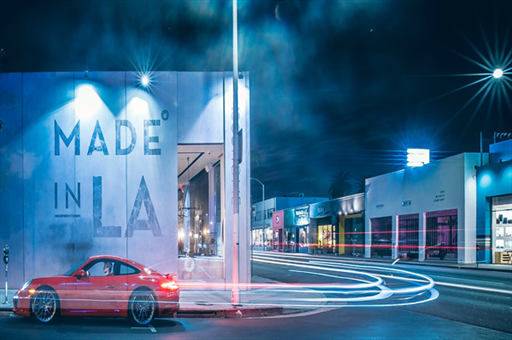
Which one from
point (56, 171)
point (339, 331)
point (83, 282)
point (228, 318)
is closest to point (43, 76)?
point (56, 171)

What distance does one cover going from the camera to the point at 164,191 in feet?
56.5

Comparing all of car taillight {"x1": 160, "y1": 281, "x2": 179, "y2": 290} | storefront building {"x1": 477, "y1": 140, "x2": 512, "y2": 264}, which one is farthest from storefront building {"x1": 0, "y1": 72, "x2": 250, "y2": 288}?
storefront building {"x1": 477, "y1": 140, "x2": 512, "y2": 264}

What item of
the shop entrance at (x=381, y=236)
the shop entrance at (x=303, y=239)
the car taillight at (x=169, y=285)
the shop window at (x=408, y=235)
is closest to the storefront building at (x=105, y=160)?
the car taillight at (x=169, y=285)

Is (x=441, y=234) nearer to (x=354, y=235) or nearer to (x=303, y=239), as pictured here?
(x=354, y=235)

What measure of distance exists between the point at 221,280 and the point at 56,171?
292 inches

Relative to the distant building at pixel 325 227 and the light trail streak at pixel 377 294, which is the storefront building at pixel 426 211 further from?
the light trail streak at pixel 377 294

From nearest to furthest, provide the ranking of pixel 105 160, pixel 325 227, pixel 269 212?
1. pixel 105 160
2. pixel 325 227
3. pixel 269 212

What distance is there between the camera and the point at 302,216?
232 ft

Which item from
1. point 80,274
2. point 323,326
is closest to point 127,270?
point 80,274

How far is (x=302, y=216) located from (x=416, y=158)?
28.6m

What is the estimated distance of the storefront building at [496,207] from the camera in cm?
3369

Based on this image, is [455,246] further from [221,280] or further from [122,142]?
[122,142]

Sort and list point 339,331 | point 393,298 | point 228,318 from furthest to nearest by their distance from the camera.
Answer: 1. point 393,298
2. point 228,318
3. point 339,331

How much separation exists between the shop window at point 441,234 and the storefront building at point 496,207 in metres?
2.25
